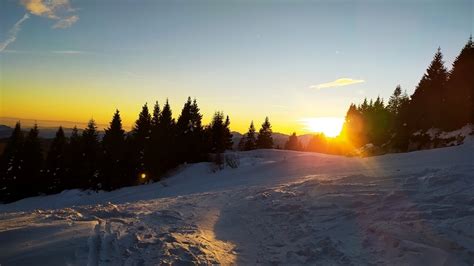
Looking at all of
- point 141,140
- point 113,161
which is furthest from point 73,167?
point 141,140

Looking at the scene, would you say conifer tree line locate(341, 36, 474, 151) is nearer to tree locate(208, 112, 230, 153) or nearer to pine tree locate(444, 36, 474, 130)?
pine tree locate(444, 36, 474, 130)

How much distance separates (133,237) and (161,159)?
122ft

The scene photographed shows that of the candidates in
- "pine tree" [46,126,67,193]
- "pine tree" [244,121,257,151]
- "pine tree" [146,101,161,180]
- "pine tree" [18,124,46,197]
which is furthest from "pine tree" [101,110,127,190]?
"pine tree" [244,121,257,151]

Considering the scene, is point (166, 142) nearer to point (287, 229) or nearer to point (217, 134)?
point (217, 134)

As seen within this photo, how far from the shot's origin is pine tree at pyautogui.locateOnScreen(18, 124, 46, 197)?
156 ft

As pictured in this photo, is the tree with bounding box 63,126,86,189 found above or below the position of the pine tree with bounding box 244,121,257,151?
below

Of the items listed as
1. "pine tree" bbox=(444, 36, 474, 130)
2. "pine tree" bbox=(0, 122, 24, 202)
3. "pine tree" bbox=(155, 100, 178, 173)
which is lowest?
"pine tree" bbox=(0, 122, 24, 202)

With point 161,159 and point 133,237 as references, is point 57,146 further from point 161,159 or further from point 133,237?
point 133,237

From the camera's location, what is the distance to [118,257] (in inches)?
311

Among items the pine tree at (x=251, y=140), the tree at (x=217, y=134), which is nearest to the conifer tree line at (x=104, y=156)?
the tree at (x=217, y=134)

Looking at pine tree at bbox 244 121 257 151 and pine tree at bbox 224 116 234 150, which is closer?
pine tree at bbox 224 116 234 150

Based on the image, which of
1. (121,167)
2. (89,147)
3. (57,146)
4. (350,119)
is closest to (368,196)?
(121,167)

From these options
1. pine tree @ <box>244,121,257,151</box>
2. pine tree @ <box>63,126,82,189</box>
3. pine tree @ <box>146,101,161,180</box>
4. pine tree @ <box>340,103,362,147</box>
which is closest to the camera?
pine tree @ <box>146,101,161,180</box>

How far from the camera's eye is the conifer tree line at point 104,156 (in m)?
46.4
